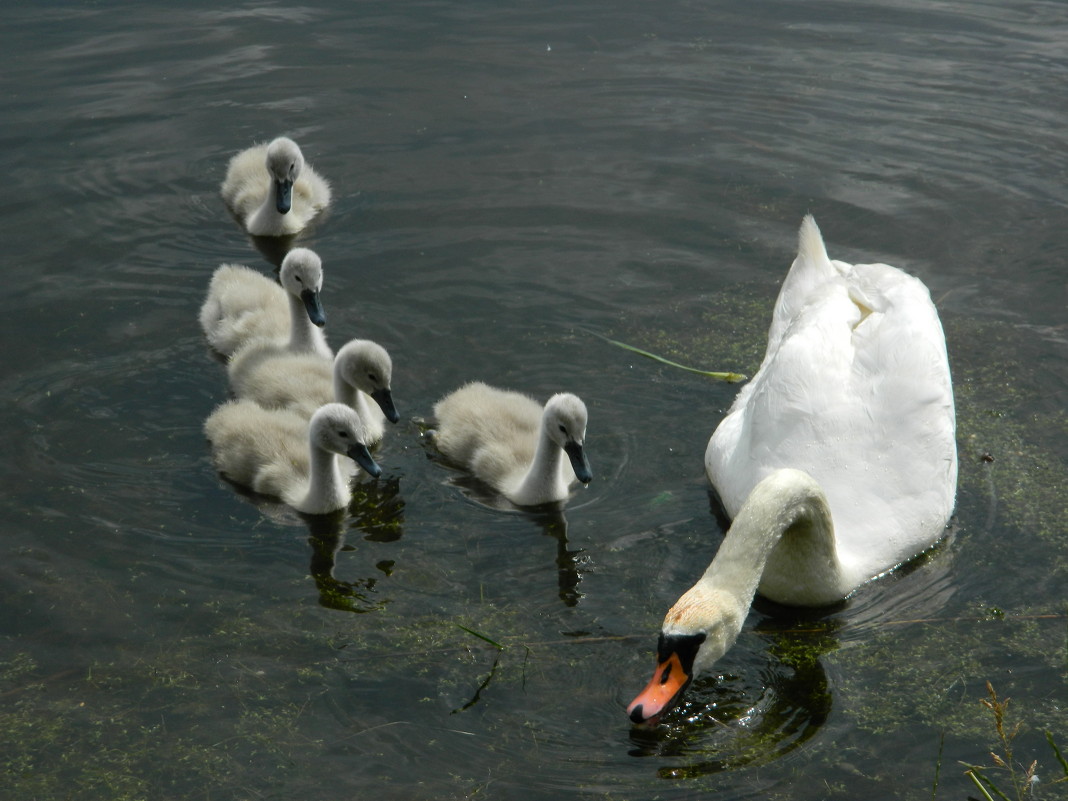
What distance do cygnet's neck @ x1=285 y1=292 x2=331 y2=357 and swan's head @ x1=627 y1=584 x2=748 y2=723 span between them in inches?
Answer: 128

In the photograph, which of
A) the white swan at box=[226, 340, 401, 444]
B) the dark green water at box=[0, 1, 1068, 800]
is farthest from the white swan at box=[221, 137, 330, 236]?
the white swan at box=[226, 340, 401, 444]

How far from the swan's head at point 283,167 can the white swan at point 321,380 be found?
5.00 feet

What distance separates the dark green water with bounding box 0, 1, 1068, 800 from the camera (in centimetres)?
488

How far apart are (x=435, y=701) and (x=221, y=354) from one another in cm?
323

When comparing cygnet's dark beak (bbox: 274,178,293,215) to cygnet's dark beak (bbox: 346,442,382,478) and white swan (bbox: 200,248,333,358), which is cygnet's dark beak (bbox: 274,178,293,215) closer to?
white swan (bbox: 200,248,333,358)

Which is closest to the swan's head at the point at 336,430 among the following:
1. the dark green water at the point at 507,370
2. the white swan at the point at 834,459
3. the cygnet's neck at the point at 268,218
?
the dark green water at the point at 507,370

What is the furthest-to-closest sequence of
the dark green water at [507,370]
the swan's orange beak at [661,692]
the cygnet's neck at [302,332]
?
the cygnet's neck at [302,332], the dark green water at [507,370], the swan's orange beak at [661,692]

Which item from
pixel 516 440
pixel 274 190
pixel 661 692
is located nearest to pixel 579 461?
pixel 516 440

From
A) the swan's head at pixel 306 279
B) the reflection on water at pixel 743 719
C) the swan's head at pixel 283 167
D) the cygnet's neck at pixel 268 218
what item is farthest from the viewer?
the cygnet's neck at pixel 268 218

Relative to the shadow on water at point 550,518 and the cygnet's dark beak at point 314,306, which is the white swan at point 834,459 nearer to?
the shadow on water at point 550,518

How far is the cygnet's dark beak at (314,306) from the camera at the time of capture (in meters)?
7.20

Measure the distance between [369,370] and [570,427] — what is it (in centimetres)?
116

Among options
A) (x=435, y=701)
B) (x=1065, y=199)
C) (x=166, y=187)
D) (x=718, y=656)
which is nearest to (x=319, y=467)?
(x=435, y=701)

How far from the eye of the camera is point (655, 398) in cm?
712
